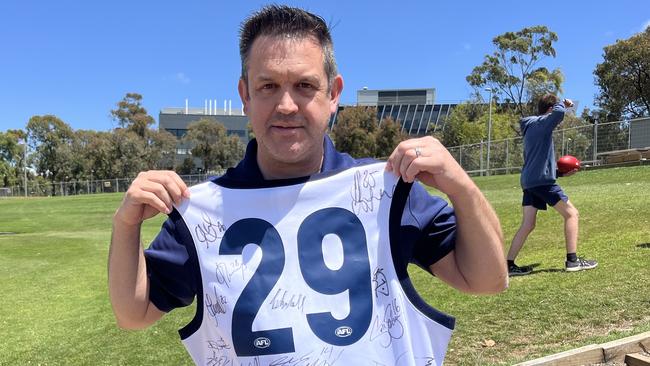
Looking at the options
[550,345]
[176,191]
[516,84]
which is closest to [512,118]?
[516,84]

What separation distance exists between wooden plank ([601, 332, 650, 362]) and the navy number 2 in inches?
120

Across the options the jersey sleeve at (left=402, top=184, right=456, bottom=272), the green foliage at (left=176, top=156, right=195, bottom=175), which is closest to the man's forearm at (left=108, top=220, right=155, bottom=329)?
the jersey sleeve at (left=402, top=184, right=456, bottom=272)

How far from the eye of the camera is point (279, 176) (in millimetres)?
2031

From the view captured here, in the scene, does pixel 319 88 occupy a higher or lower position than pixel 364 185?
higher

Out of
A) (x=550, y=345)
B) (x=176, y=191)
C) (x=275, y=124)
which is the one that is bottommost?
(x=550, y=345)

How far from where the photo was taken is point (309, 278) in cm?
187

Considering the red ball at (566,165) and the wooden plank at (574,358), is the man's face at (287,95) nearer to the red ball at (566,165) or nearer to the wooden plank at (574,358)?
the wooden plank at (574,358)

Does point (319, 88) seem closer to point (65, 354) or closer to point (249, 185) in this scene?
Result: point (249, 185)

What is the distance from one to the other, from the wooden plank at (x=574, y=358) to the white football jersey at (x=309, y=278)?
2.41 meters

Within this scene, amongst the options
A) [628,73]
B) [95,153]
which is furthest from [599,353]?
[95,153]

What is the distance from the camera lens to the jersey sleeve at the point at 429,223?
6.38ft

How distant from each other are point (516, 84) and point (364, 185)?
166 feet
